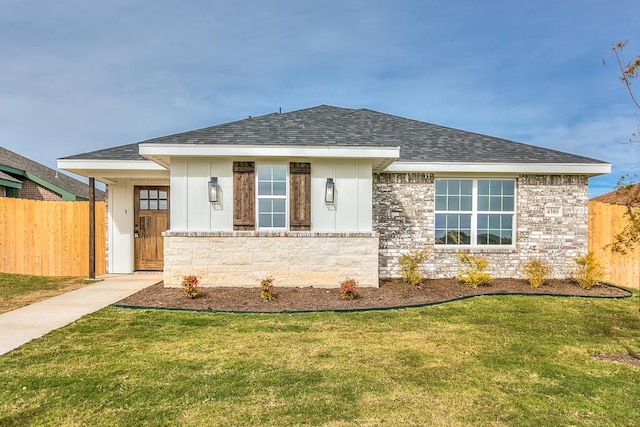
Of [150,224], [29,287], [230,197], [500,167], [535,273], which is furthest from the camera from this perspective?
[150,224]

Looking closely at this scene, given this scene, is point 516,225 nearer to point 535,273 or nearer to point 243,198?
point 535,273

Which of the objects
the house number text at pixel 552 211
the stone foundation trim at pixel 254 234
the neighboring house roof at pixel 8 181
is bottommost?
the stone foundation trim at pixel 254 234

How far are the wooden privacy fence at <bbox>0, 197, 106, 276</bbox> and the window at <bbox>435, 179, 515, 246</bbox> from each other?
1001cm

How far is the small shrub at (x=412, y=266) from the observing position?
8.95 metres

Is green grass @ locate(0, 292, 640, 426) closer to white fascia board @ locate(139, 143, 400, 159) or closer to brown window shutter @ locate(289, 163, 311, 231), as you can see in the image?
brown window shutter @ locate(289, 163, 311, 231)

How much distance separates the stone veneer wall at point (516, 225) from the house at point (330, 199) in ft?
0.09

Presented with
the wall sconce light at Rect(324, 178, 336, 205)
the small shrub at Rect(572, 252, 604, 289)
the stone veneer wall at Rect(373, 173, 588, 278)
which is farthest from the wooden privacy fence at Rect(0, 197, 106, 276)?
the small shrub at Rect(572, 252, 604, 289)

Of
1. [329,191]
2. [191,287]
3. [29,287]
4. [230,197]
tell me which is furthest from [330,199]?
[29,287]

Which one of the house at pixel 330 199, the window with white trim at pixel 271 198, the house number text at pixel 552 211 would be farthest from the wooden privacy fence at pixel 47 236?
the house number text at pixel 552 211

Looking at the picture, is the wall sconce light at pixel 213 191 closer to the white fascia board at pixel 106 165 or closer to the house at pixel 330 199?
the house at pixel 330 199

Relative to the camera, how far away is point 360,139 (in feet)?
29.2

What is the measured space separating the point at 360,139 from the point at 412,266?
339 centimetres

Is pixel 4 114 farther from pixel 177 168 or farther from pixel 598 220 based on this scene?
pixel 598 220

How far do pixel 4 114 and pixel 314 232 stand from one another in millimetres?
17365
